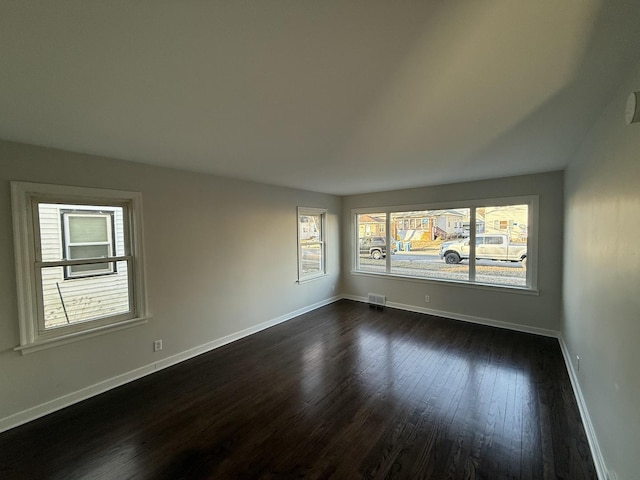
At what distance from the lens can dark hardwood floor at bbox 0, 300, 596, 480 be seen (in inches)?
72.7

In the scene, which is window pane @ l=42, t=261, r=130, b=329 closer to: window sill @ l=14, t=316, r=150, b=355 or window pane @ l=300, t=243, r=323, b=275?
window sill @ l=14, t=316, r=150, b=355

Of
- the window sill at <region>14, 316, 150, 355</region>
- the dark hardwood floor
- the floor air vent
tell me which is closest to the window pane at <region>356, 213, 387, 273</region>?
the floor air vent

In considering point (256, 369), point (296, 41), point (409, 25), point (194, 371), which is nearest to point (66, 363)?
point (194, 371)

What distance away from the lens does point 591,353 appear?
2094mm

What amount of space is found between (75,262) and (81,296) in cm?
37

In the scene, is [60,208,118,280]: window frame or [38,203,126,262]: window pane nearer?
[38,203,126,262]: window pane

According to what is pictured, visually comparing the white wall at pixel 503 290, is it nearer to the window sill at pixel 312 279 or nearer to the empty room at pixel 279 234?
the empty room at pixel 279 234

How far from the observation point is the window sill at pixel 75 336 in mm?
2326

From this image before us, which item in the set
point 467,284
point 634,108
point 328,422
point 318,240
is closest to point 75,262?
point 328,422

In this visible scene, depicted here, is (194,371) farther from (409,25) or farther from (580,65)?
(580,65)

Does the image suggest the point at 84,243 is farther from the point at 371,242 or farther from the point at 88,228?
the point at 371,242

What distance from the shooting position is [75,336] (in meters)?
2.57

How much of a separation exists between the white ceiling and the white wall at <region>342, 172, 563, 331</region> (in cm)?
166

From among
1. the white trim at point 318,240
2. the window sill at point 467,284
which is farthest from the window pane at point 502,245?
the white trim at point 318,240
